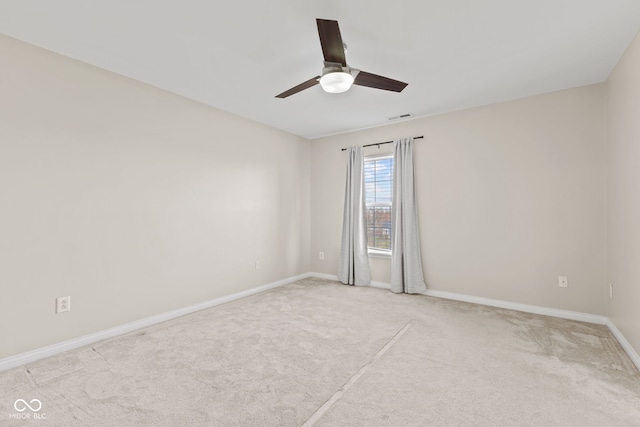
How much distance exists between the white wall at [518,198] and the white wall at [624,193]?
17cm

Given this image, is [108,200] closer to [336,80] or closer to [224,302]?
[224,302]

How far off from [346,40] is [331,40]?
57cm

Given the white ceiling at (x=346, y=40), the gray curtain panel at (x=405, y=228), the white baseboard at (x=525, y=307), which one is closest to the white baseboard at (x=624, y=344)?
the white baseboard at (x=525, y=307)

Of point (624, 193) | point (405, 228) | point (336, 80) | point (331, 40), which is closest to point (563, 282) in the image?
point (624, 193)

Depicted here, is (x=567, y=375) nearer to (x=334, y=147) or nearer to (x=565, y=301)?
(x=565, y=301)

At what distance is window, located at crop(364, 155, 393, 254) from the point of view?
4586 millimetres

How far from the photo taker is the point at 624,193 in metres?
2.50

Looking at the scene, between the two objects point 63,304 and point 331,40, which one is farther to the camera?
point 63,304

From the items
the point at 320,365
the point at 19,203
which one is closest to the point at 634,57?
the point at 320,365

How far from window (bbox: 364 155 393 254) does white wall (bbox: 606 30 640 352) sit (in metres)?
2.42

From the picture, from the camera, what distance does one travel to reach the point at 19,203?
2277mm

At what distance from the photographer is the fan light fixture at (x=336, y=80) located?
7.02 ft

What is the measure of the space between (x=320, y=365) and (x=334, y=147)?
11.9 ft
